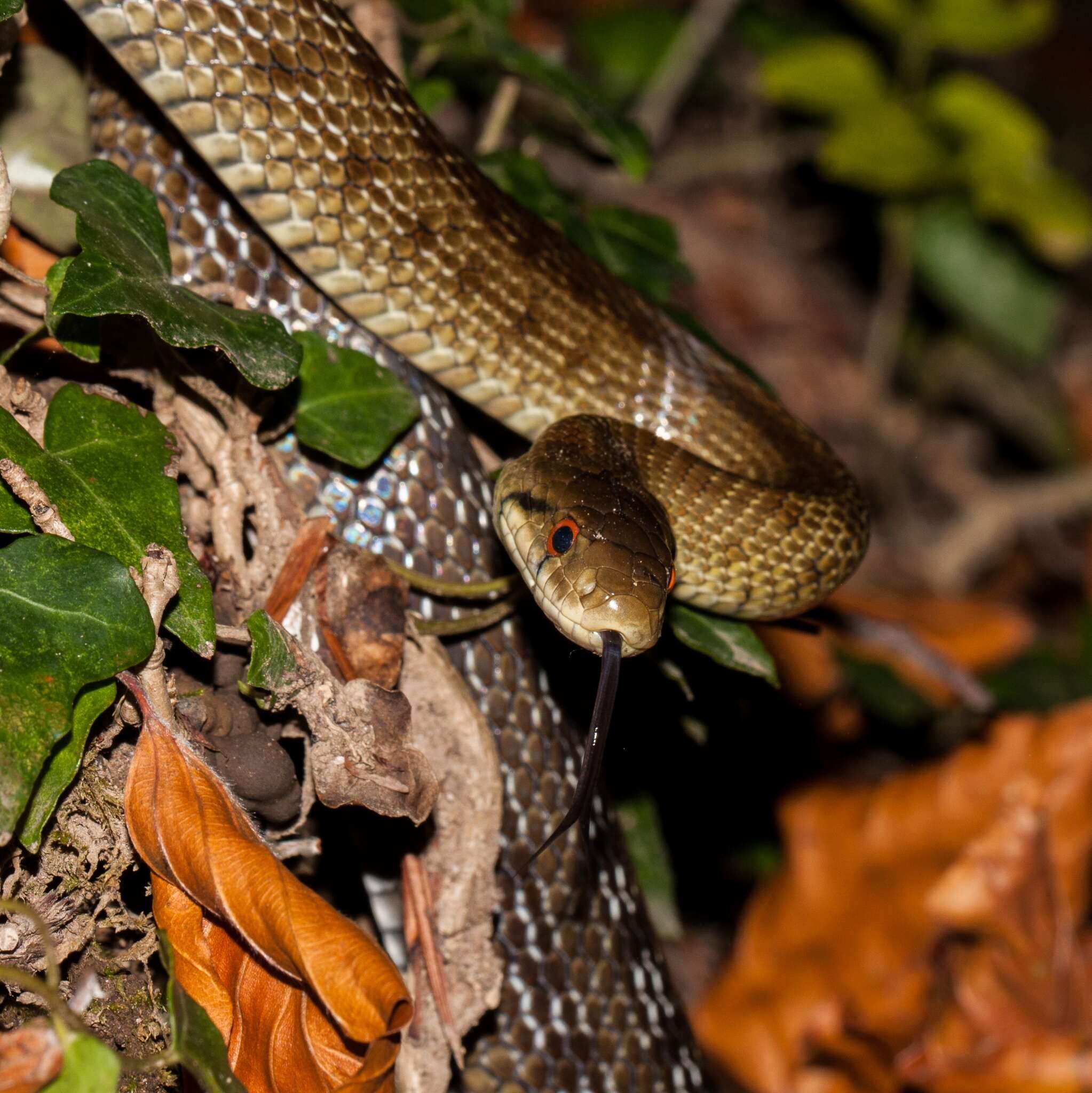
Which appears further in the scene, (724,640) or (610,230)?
(610,230)

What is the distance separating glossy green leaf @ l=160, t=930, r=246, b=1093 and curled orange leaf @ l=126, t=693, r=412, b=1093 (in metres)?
0.13

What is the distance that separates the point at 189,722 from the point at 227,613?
25cm

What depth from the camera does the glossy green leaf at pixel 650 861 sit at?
3.46 metres

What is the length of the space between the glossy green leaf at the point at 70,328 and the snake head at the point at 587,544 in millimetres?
959

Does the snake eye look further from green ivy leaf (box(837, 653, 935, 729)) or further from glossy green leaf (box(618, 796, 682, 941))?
green ivy leaf (box(837, 653, 935, 729))

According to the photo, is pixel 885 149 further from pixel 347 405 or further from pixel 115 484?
pixel 115 484

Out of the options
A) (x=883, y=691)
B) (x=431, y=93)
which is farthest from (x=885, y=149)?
(x=431, y=93)

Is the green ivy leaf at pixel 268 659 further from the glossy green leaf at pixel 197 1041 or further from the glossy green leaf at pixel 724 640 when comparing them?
the glossy green leaf at pixel 724 640

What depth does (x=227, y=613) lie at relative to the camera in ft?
7.49

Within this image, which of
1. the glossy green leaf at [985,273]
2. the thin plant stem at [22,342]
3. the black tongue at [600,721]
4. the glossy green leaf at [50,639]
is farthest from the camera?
the glossy green leaf at [985,273]

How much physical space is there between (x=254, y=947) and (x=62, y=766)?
433mm

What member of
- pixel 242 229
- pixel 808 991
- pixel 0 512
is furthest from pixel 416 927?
pixel 808 991

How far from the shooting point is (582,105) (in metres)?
3.38

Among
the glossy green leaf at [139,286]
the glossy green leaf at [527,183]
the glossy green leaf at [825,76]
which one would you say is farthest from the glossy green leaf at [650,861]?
the glossy green leaf at [825,76]
